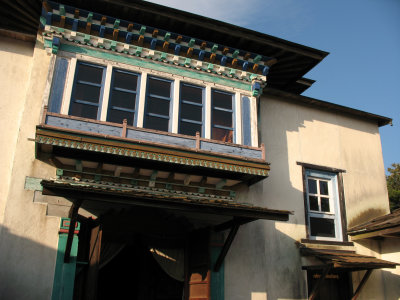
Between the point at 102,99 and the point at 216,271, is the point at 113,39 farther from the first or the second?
the point at 216,271

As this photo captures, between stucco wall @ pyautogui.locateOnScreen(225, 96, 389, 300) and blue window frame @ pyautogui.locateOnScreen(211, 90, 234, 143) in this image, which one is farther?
blue window frame @ pyautogui.locateOnScreen(211, 90, 234, 143)

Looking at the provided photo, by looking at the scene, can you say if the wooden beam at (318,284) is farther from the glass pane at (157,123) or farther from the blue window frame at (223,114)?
the glass pane at (157,123)

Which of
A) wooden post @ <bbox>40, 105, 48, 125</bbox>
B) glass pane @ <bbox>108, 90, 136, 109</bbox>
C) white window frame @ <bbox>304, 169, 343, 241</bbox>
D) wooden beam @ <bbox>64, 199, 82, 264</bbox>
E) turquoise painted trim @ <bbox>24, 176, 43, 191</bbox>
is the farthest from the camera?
white window frame @ <bbox>304, 169, 343, 241</bbox>

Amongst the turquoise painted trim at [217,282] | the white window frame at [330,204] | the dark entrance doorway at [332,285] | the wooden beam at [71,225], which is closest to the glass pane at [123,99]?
the wooden beam at [71,225]

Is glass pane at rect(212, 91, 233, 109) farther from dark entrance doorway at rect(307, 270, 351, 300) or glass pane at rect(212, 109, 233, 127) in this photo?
dark entrance doorway at rect(307, 270, 351, 300)

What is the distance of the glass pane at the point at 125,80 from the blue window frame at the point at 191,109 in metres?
1.23

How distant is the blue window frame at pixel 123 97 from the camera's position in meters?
10.0

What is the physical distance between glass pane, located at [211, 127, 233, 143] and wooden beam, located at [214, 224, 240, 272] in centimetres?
268

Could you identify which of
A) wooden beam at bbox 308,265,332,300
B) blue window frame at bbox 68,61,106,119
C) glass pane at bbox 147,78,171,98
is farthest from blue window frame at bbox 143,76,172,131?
wooden beam at bbox 308,265,332,300

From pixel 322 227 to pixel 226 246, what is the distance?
4057 millimetres

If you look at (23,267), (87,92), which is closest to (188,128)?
(87,92)

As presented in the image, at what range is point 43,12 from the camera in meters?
9.93

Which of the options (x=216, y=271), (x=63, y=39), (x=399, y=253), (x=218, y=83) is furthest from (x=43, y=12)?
(x=399, y=253)

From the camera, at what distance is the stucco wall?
10.8m
